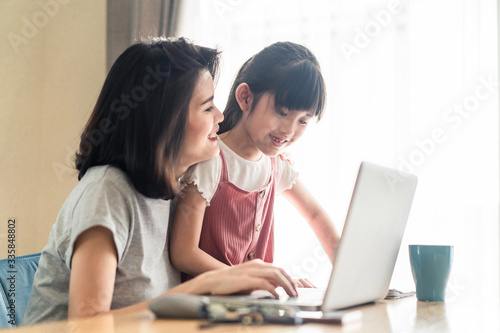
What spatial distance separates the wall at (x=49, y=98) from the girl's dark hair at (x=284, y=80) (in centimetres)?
148

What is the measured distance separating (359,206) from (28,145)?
8.10ft

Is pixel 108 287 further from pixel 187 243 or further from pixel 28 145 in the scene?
pixel 28 145

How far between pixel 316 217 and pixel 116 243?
0.81 metres

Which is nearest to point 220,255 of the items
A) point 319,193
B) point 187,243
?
point 187,243

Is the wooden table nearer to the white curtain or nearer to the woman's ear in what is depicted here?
the woman's ear

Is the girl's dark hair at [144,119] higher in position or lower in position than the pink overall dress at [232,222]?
higher

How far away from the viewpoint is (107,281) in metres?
0.99

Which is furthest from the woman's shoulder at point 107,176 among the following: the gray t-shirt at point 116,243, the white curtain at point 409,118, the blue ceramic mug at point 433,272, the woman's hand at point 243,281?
the white curtain at point 409,118

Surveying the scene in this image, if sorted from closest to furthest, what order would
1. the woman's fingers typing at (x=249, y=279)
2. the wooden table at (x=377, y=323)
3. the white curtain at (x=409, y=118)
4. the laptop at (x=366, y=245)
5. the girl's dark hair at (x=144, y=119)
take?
the wooden table at (x=377, y=323) < the laptop at (x=366, y=245) < the woman's fingers typing at (x=249, y=279) < the girl's dark hair at (x=144, y=119) < the white curtain at (x=409, y=118)

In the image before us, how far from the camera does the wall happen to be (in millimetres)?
2836

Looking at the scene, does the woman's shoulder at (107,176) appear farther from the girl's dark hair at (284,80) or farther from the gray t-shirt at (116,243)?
the girl's dark hair at (284,80)

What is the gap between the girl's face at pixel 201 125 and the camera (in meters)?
1.28

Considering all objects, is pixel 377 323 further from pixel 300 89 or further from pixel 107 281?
pixel 300 89

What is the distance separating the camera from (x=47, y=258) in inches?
46.4
